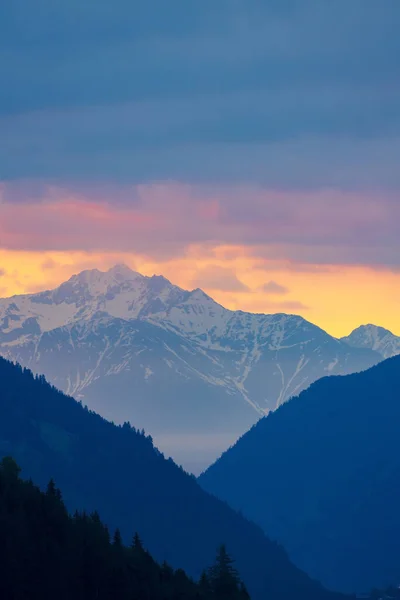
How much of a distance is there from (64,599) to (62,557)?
8.15 m

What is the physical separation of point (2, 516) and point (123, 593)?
1774 cm

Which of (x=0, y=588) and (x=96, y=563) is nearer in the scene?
(x=0, y=588)

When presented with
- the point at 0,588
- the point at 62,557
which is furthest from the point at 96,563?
the point at 0,588

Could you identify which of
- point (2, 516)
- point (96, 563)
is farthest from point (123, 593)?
point (2, 516)

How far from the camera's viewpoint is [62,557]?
19750cm

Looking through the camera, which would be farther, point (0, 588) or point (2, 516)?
point (2, 516)

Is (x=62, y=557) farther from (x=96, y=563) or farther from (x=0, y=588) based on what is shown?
(x=0, y=588)

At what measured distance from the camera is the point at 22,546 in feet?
627

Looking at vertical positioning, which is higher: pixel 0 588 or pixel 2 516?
pixel 2 516

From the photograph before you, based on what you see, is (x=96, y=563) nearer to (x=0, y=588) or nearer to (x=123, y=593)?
(x=123, y=593)

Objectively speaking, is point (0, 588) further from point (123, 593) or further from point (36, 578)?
point (123, 593)

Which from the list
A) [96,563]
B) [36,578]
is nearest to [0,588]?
[36,578]

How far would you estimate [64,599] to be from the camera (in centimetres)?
19038

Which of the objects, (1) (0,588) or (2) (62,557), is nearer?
(1) (0,588)
